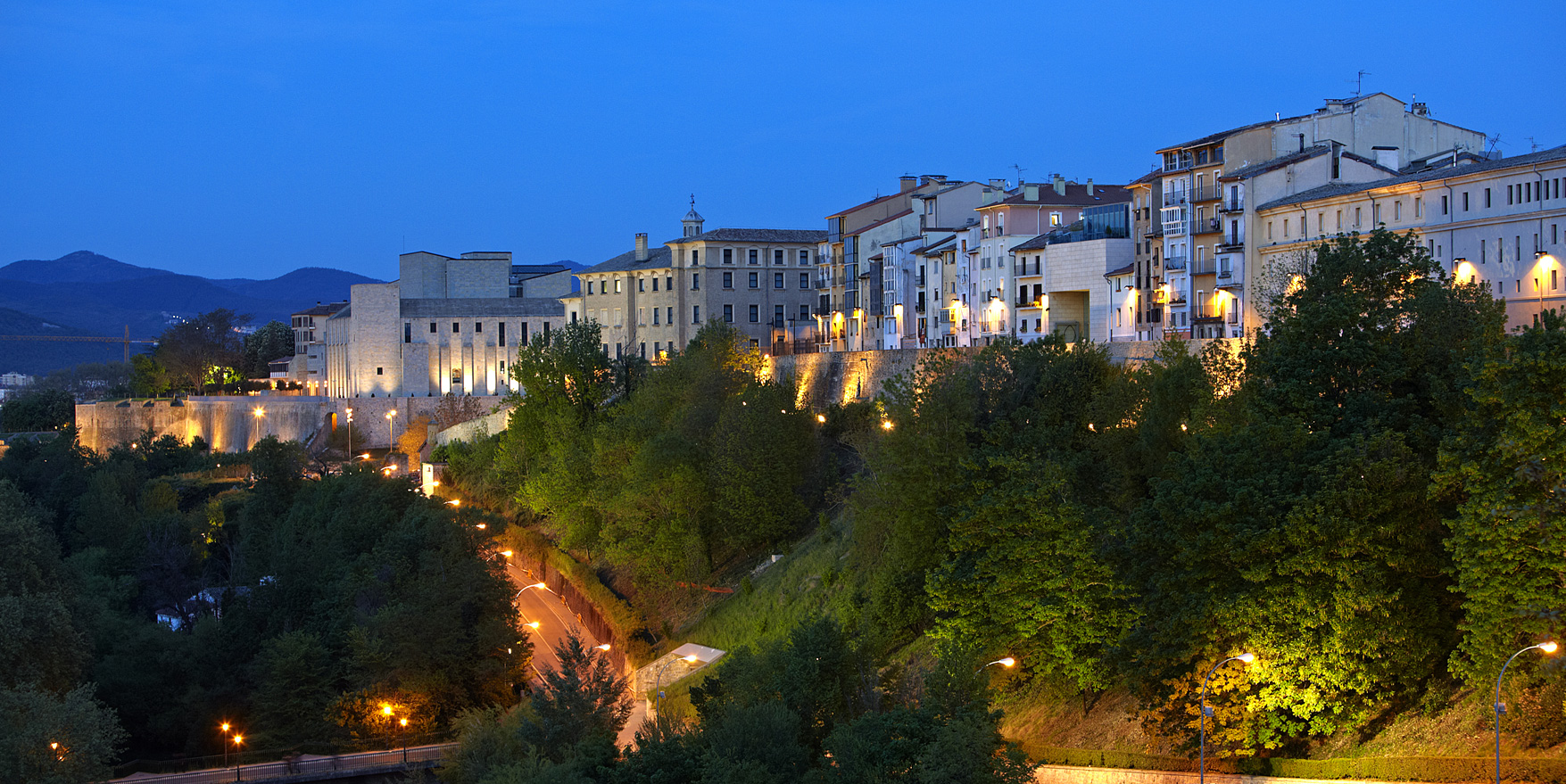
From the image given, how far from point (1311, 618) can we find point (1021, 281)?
4446 cm

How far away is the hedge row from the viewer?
2323 centimetres

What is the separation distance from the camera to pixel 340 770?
39.0m

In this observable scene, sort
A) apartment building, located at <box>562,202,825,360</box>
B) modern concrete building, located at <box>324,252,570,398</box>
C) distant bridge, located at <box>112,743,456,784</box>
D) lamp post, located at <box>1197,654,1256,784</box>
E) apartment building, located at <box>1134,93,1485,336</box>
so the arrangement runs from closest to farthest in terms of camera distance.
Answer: lamp post, located at <box>1197,654,1256,784</box>
distant bridge, located at <box>112,743,456,784</box>
apartment building, located at <box>1134,93,1485,336</box>
apartment building, located at <box>562,202,825,360</box>
modern concrete building, located at <box>324,252,570,398</box>

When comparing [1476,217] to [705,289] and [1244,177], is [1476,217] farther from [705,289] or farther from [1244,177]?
[705,289]

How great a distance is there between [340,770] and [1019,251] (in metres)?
44.3

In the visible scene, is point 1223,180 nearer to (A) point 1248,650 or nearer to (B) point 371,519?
(A) point 1248,650

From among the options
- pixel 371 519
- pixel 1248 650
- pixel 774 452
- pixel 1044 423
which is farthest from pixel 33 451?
pixel 1248 650

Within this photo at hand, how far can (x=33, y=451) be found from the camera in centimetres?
8612

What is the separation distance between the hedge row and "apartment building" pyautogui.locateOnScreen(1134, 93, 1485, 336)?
2883 cm

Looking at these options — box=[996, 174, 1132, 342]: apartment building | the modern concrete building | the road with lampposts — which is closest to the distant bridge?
the road with lampposts


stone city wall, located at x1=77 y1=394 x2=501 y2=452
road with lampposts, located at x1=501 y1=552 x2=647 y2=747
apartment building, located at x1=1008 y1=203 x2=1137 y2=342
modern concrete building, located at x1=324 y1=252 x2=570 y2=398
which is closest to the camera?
road with lampposts, located at x1=501 y1=552 x2=647 y2=747

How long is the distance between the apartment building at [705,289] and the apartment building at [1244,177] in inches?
1181

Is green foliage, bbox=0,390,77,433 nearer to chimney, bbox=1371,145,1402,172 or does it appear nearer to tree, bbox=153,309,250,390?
tree, bbox=153,309,250,390

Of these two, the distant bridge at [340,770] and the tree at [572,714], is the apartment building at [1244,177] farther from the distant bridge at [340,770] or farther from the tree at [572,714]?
the distant bridge at [340,770]
